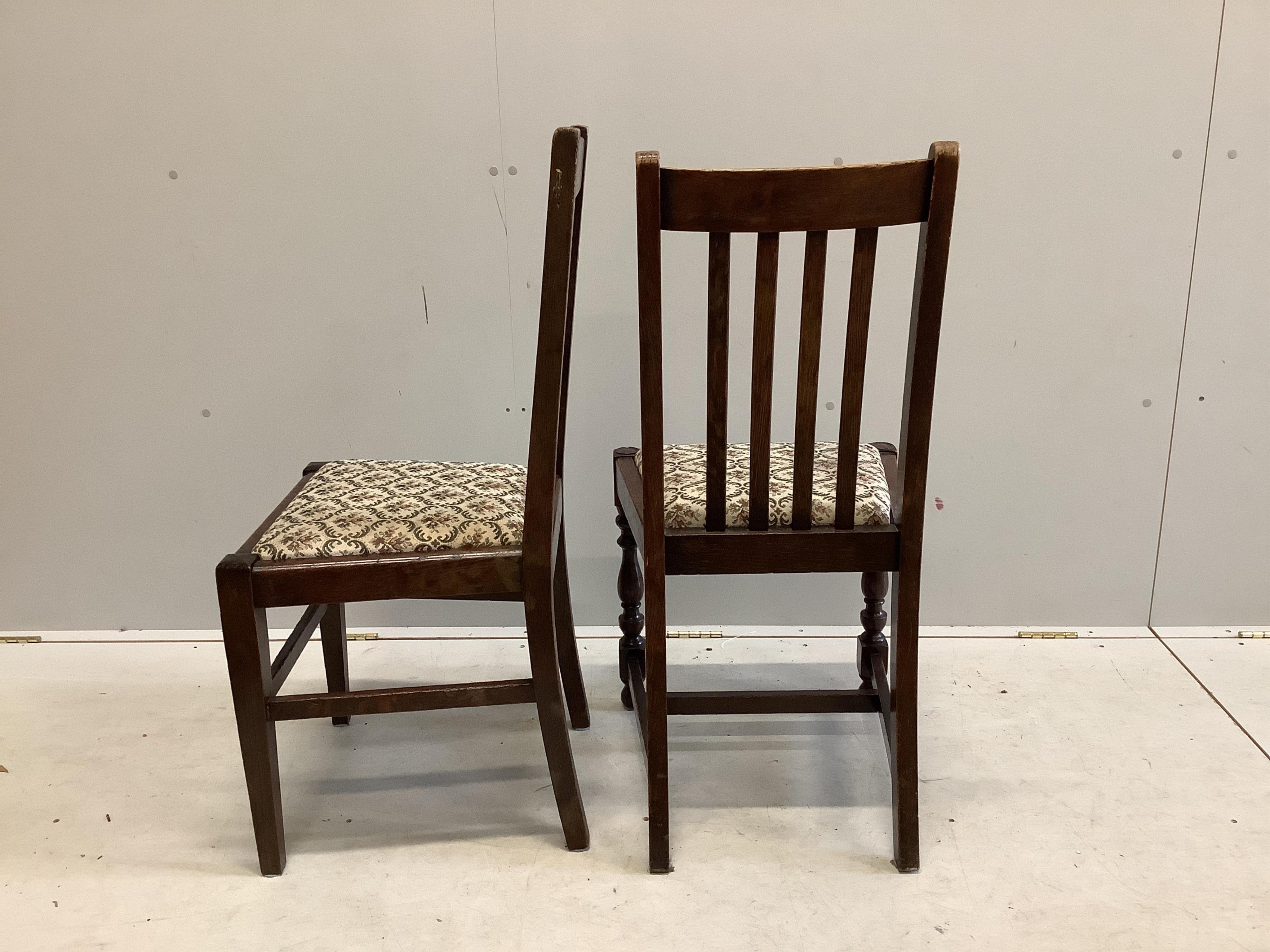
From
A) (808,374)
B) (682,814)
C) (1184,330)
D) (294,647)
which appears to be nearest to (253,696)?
(294,647)

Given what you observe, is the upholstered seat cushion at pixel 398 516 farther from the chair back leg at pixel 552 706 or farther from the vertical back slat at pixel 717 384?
the vertical back slat at pixel 717 384

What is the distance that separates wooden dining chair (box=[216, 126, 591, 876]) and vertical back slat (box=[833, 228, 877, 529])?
398 mm

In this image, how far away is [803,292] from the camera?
136 cm

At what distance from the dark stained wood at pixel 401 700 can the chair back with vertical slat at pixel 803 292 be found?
34 centimetres

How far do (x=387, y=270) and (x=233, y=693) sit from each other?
1.04 m

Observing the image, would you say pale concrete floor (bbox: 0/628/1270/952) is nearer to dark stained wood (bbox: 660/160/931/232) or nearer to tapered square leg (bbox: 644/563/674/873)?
tapered square leg (bbox: 644/563/674/873)

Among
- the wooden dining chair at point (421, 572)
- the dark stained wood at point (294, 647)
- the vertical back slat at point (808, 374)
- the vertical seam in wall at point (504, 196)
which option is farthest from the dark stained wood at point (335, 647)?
the vertical back slat at point (808, 374)

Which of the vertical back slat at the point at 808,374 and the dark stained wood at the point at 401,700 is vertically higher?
the vertical back slat at the point at 808,374

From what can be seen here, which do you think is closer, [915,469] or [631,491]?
[915,469]

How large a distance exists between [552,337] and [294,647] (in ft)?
2.37

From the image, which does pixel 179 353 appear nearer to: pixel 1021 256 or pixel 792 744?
pixel 792 744

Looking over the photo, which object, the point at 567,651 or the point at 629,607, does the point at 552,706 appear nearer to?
the point at 567,651

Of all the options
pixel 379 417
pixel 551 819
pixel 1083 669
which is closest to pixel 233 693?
pixel 551 819

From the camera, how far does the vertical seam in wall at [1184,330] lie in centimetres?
203
